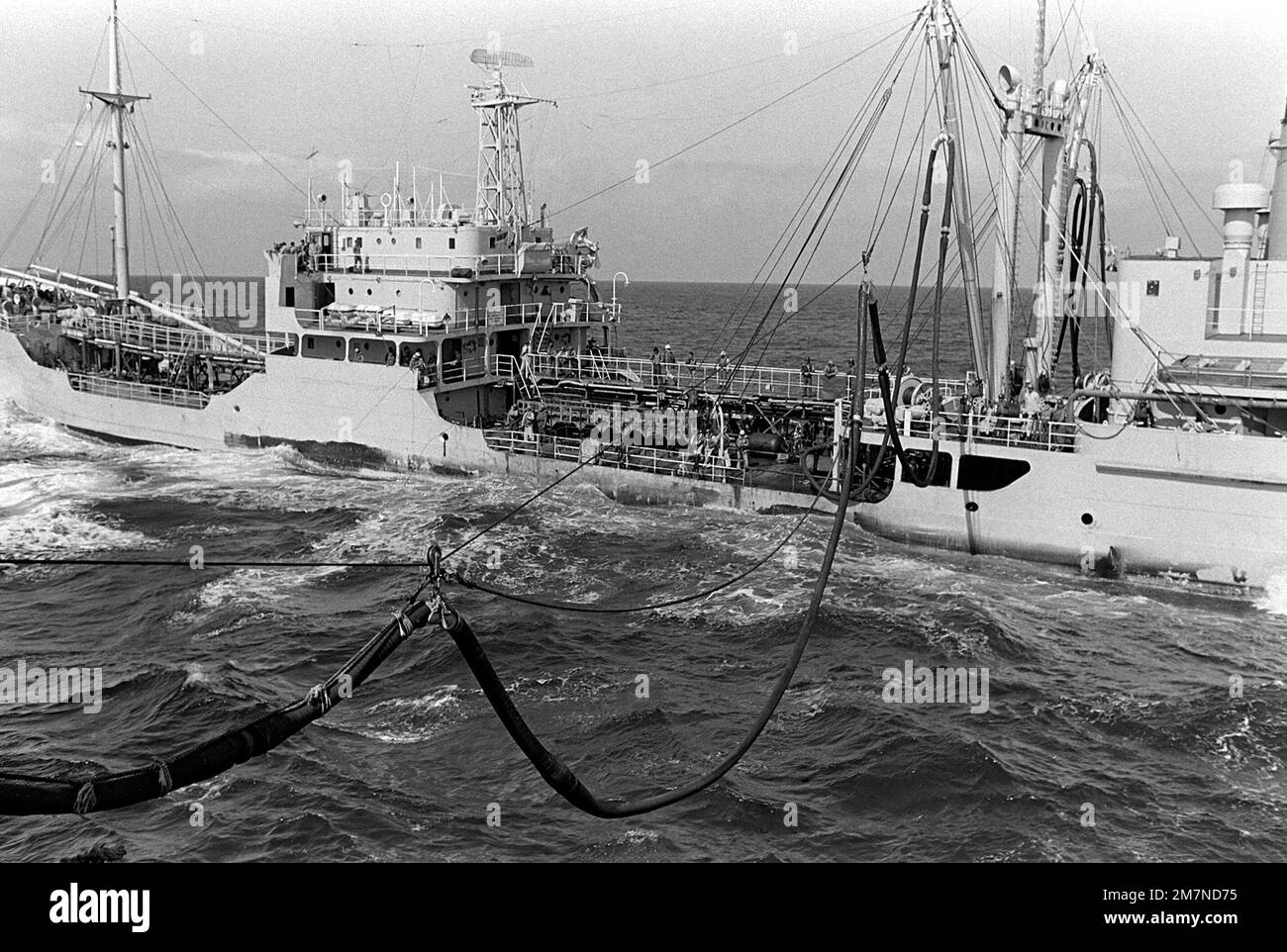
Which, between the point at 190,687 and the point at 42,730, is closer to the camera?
the point at 42,730

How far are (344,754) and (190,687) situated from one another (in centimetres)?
375

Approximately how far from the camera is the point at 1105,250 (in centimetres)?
3034

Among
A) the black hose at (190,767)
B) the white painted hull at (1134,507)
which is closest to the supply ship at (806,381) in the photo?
the white painted hull at (1134,507)

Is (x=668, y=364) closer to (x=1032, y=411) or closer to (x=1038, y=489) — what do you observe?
(x=1032, y=411)

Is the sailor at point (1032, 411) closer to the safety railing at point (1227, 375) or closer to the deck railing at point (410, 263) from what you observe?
the safety railing at point (1227, 375)

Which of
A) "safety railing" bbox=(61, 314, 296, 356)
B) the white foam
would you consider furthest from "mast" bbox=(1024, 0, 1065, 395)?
"safety railing" bbox=(61, 314, 296, 356)

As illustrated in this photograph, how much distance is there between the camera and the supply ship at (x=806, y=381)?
23094mm

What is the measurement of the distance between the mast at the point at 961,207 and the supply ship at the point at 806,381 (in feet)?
0.23

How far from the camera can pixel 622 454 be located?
30.5m

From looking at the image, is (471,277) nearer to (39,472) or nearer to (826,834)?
(39,472)

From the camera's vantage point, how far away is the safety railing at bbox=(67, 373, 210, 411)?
125ft

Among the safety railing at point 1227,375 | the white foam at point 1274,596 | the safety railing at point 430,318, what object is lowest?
the white foam at point 1274,596

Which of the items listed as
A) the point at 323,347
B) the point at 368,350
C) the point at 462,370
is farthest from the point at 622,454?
the point at 323,347
